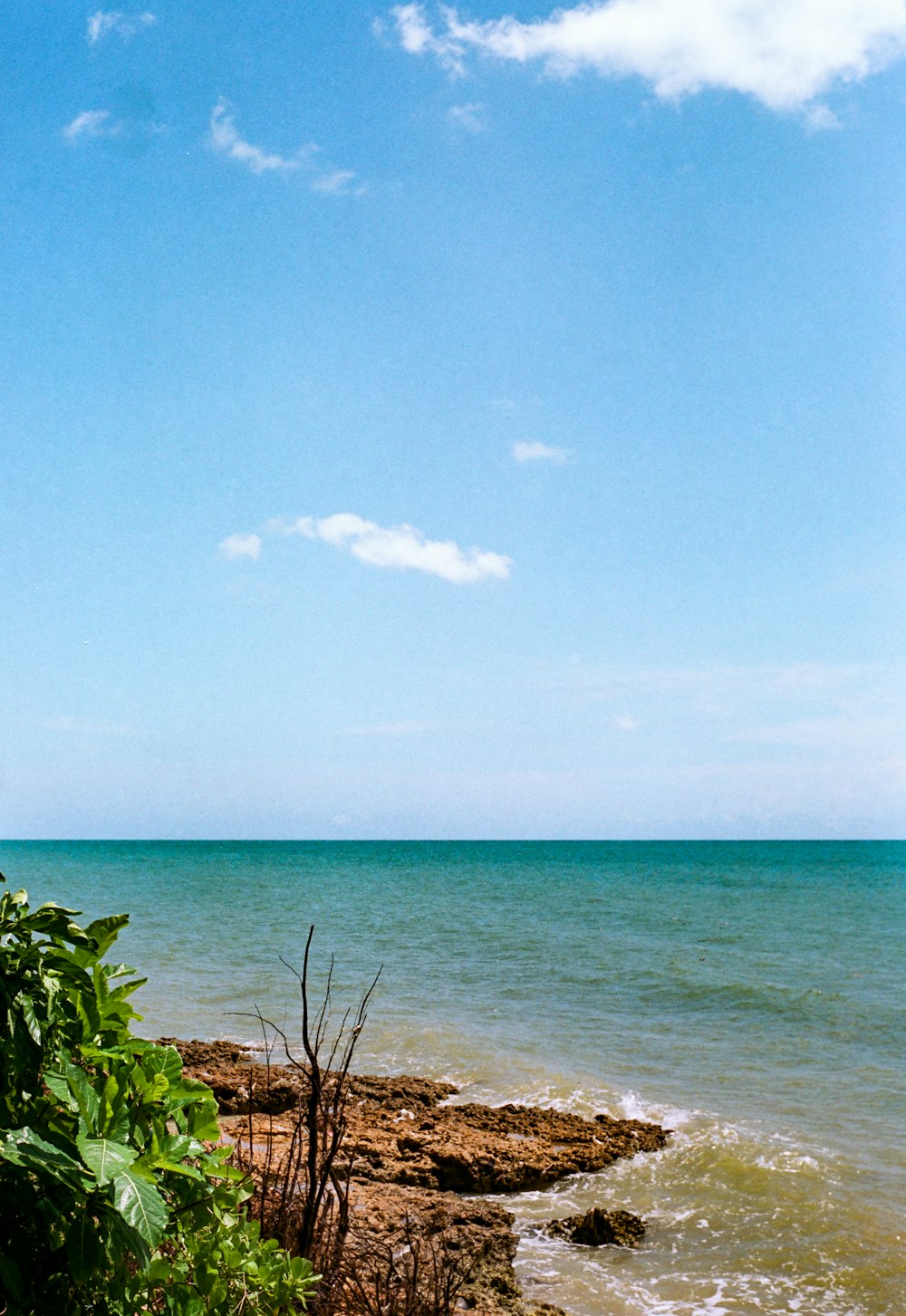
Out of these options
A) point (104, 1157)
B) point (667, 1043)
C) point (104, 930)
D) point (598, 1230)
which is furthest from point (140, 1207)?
point (667, 1043)

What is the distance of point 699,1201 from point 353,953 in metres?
17.9

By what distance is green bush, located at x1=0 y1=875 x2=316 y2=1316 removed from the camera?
2043mm

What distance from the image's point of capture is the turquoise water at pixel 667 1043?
7.88 m

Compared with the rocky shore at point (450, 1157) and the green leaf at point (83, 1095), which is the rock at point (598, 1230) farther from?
the green leaf at point (83, 1095)

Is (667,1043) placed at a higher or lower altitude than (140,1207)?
lower

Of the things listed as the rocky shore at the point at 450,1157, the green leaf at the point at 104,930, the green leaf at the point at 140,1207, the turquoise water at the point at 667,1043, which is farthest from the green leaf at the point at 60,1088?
the rocky shore at the point at 450,1157

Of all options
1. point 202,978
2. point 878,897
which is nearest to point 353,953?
point 202,978

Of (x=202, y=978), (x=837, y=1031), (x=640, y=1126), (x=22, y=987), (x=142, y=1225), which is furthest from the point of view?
(x=202, y=978)

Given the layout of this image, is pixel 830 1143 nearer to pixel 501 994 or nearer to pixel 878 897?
pixel 501 994

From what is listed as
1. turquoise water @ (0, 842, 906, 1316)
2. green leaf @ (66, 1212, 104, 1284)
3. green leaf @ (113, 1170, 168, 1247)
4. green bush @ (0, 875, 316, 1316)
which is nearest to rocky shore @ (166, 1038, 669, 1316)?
turquoise water @ (0, 842, 906, 1316)

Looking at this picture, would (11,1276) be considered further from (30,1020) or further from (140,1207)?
(30,1020)

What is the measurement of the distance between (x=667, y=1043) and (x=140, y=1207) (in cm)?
1478

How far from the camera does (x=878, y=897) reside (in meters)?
55.5

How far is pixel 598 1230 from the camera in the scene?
8.05 meters
